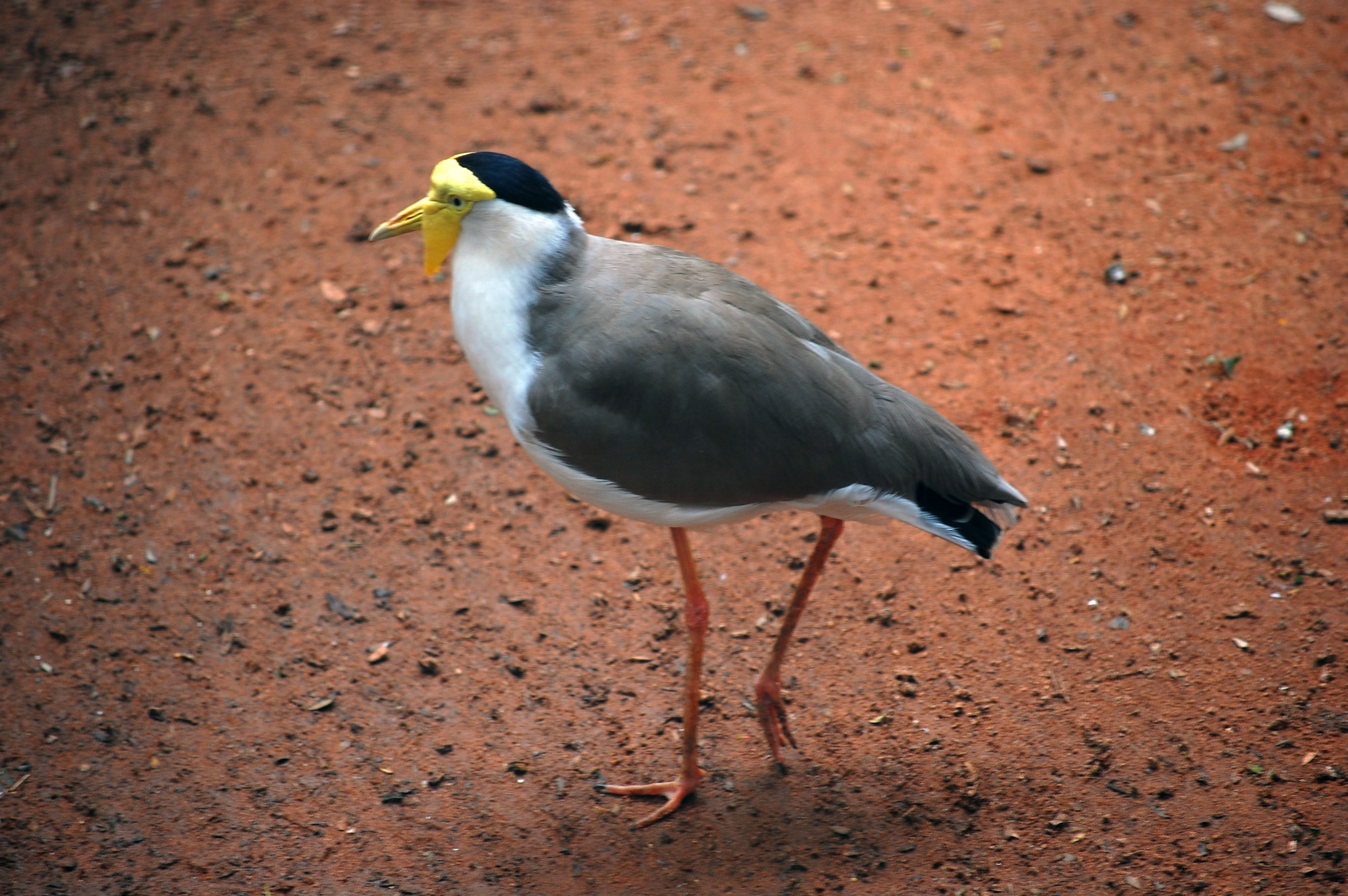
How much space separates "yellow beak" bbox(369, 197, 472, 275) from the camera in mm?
3410

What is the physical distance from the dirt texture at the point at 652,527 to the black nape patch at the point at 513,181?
A: 1758 millimetres

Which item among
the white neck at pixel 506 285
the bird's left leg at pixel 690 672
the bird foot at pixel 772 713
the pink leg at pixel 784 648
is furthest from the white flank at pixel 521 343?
the bird foot at pixel 772 713

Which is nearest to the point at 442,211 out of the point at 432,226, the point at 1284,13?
the point at 432,226

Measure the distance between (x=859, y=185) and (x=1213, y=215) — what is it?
1962mm

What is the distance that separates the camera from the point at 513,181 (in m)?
3.31

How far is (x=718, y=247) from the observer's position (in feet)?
18.6

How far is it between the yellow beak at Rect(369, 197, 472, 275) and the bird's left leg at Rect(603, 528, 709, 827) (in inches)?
49.7

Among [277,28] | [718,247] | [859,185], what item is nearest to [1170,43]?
[859,185]

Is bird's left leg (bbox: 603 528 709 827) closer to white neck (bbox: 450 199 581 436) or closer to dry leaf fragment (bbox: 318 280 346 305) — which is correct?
white neck (bbox: 450 199 581 436)

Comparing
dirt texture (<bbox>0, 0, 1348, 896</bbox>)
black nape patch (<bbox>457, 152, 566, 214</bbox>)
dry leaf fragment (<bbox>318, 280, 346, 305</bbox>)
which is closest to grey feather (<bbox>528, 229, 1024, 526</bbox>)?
black nape patch (<bbox>457, 152, 566, 214</bbox>)

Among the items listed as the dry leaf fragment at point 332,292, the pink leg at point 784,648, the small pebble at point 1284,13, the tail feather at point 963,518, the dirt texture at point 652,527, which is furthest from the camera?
the small pebble at point 1284,13

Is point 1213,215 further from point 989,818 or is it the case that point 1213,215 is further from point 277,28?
point 277,28

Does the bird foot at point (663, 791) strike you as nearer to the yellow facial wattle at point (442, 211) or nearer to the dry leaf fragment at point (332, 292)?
the yellow facial wattle at point (442, 211)

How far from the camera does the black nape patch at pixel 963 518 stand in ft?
11.4
